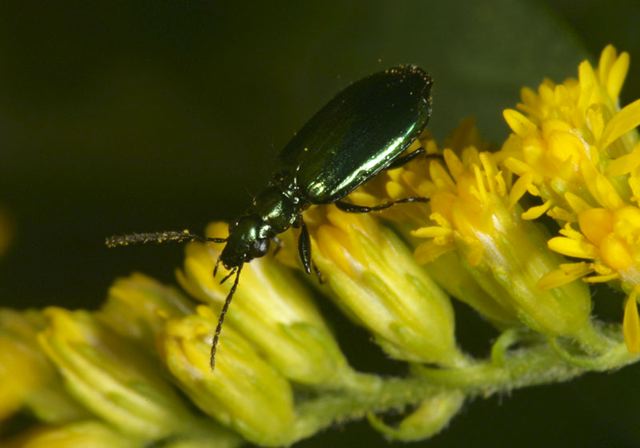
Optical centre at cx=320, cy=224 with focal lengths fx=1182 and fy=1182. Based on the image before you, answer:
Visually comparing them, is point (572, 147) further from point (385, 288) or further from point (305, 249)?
point (305, 249)

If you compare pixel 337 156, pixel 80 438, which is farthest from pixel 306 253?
pixel 80 438

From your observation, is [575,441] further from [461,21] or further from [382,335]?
[461,21]

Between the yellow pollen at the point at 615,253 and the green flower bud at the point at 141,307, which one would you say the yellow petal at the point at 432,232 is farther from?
the green flower bud at the point at 141,307

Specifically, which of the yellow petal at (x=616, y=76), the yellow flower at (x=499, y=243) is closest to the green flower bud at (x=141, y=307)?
the yellow flower at (x=499, y=243)

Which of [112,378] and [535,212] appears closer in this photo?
[535,212]

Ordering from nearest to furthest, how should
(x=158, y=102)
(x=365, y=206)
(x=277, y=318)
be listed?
(x=365, y=206), (x=277, y=318), (x=158, y=102)

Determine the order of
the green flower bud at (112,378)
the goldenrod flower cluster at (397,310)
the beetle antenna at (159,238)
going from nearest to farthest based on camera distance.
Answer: the goldenrod flower cluster at (397,310)
the green flower bud at (112,378)
the beetle antenna at (159,238)
